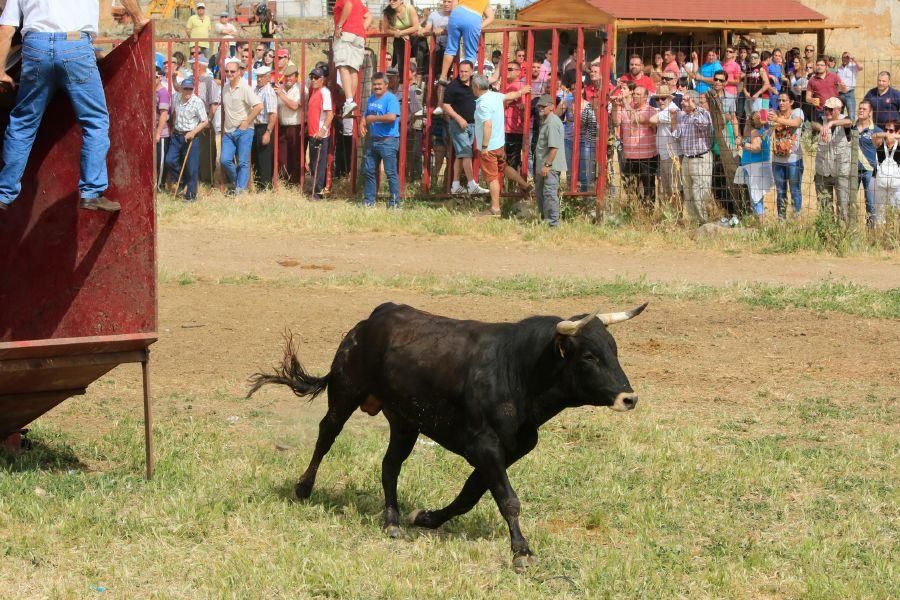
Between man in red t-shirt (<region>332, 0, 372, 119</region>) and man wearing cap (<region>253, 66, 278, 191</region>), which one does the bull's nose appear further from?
man wearing cap (<region>253, 66, 278, 191</region>)

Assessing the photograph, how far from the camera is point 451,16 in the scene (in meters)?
18.0

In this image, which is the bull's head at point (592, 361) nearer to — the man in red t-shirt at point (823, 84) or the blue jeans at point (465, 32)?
the blue jeans at point (465, 32)

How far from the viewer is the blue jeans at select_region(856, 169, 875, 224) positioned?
51.0 feet

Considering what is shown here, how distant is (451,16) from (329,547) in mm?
12466

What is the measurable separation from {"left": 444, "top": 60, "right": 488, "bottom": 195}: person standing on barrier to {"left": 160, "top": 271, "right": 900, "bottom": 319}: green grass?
4316 millimetres

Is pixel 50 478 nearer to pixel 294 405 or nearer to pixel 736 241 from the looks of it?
pixel 294 405

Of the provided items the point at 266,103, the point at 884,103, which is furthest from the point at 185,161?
the point at 884,103

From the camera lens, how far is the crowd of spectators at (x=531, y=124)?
52.2 ft

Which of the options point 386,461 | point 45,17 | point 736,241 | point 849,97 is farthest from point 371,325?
point 849,97

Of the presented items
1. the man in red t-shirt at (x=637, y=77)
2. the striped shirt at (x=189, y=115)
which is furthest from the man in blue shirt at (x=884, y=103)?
the striped shirt at (x=189, y=115)

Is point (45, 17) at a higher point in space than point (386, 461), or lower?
higher

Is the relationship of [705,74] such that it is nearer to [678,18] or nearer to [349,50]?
[349,50]

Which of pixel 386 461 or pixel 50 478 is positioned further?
pixel 50 478

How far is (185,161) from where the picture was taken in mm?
19453
